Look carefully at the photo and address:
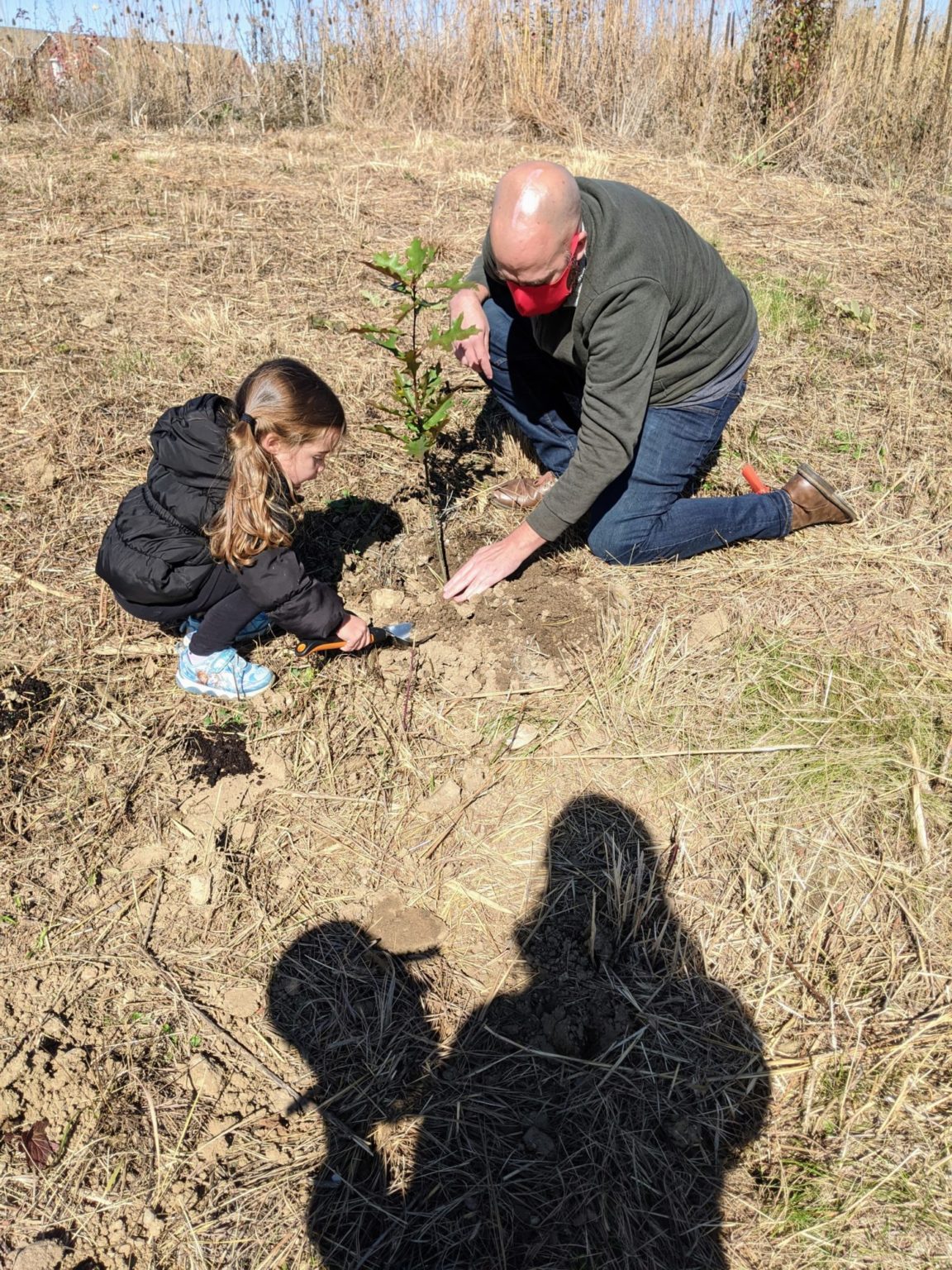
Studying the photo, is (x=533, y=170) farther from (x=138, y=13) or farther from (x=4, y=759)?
(x=138, y=13)

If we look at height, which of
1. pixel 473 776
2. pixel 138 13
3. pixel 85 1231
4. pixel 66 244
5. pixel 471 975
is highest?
pixel 138 13

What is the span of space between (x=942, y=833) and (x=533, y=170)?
217cm

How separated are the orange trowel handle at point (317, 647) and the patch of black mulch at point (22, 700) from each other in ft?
2.70

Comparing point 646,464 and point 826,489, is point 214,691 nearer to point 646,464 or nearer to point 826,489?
point 646,464

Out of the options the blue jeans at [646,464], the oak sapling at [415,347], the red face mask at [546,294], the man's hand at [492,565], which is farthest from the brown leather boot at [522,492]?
the red face mask at [546,294]

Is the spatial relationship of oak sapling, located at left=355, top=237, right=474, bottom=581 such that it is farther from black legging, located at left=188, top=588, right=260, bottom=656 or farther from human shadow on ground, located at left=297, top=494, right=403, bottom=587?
black legging, located at left=188, top=588, right=260, bottom=656

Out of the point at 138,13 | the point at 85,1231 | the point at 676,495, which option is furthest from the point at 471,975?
the point at 138,13

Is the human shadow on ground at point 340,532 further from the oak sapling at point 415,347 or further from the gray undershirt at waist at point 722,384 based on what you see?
the gray undershirt at waist at point 722,384

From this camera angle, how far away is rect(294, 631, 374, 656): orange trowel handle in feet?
9.25

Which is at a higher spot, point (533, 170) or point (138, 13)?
point (138, 13)

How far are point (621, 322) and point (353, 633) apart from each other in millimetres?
1273

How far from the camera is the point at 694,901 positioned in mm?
2301

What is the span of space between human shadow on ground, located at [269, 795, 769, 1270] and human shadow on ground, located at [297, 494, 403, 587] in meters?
1.49

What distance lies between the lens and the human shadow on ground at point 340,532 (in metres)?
3.34
